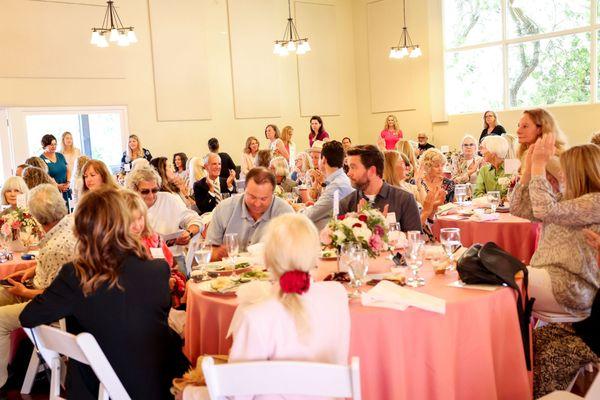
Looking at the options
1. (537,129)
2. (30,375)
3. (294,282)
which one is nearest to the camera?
(294,282)

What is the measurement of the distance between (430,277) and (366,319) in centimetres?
64

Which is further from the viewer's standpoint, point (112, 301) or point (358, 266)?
point (358, 266)

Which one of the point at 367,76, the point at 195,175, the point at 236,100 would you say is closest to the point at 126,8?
the point at 236,100

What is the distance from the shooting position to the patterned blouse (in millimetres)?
3340

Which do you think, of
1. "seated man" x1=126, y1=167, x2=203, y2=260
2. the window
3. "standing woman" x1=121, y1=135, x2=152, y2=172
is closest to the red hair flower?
"seated man" x1=126, y1=167, x2=203, y2=260

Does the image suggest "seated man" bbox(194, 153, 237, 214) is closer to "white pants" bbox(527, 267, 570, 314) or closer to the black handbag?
"white pants" bbox(527, 267, 570, 314)

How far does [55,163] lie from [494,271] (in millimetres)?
8936

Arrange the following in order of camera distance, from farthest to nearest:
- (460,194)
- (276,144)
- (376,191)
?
1. (276,144)
2. (460,194)
3. (376,191)

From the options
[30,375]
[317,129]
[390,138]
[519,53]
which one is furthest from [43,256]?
[519,53]

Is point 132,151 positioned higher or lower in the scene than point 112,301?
higher

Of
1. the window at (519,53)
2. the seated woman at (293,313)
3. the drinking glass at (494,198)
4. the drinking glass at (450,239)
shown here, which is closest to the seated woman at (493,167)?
the drinking glass at (494,198)

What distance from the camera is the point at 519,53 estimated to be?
12766mm

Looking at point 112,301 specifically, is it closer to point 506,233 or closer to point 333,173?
point 333,173

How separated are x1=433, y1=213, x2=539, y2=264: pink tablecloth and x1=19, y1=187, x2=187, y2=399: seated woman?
3.15 m
